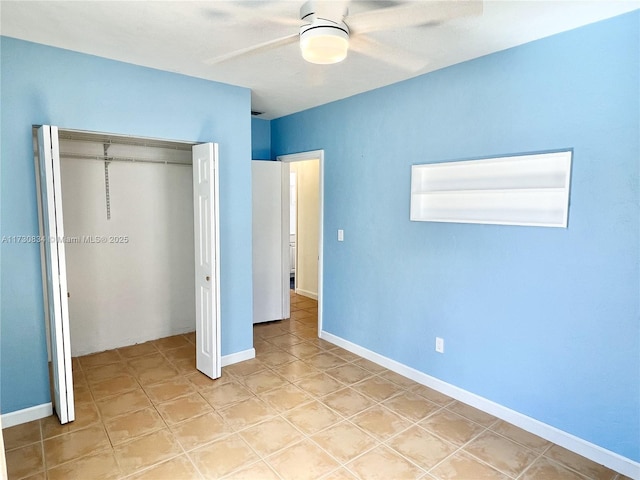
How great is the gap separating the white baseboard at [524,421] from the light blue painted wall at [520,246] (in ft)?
0.15

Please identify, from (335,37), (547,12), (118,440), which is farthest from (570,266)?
(118,440)

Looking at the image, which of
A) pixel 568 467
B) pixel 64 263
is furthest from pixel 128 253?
pixel 568 467

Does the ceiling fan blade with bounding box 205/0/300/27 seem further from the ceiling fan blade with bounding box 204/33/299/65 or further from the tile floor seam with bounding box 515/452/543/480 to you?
the tile floor seam with bounding box 515/452/543/480

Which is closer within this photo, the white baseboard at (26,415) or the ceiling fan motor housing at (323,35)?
the ceiling fan motor housing at (323,35)

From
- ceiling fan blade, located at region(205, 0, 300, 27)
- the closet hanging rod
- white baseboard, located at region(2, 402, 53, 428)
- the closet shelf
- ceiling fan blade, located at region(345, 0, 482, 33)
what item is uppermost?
ceiling fan blade, located at region(205, 0, 300, 27)

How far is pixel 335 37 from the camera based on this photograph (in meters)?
2.02

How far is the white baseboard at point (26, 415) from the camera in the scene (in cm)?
272

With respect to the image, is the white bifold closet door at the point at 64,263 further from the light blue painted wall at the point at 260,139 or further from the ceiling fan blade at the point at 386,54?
the light blue painted wall at the point at 260,139

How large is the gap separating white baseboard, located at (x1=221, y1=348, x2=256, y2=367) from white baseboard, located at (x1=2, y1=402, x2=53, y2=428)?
138 centimetres

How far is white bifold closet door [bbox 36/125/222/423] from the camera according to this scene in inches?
101

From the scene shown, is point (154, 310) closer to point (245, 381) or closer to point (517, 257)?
point (245, 381)

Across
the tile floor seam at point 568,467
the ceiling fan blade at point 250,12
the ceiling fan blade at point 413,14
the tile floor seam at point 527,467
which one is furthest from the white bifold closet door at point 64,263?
the tile floor seam at point 568,467

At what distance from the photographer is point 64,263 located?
2639mm

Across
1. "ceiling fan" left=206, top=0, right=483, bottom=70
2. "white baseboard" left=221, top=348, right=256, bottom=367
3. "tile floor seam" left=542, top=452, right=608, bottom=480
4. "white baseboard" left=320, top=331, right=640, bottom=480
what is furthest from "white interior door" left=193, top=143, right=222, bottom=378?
"tile floor seam" left=542, top=452, right=608, bottom=480
